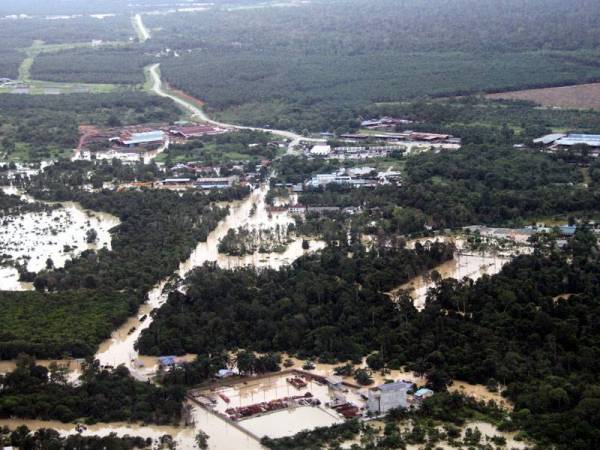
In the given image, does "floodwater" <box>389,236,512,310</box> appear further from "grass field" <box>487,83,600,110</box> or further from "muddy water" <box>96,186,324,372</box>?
"grass field" <box>487,83,600,110</box>

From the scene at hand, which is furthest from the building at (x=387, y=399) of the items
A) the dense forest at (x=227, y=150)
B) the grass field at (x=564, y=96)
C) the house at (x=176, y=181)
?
the grass field at (x=564, y=96)

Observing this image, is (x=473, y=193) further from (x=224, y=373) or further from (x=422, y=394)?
(x=422, y=394)

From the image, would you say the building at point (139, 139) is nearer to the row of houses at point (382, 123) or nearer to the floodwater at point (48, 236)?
the row of houses at point (382, 123)

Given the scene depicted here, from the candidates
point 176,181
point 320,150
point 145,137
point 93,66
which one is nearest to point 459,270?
point 176,181

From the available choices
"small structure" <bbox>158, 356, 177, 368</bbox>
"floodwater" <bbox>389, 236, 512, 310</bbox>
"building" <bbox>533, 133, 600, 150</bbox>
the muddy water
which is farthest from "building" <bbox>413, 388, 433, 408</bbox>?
"building" <bbox>533, 133, 600, 150</bbox>

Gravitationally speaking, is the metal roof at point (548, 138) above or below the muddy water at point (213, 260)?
above

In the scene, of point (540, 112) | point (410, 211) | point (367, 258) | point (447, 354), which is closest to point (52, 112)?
point (540, 112)

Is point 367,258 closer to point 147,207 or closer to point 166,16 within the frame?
point 147,207
